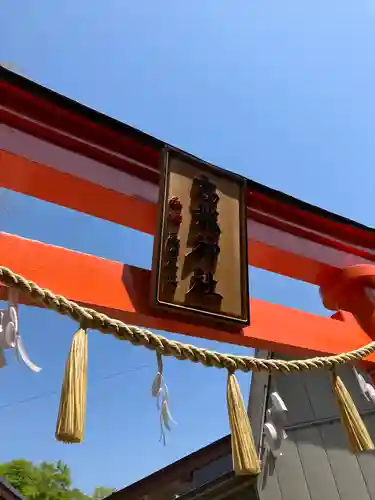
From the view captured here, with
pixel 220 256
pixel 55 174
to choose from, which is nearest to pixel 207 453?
pixel 220 256

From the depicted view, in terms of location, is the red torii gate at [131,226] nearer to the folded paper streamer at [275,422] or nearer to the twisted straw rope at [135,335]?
the twisted straw rope at [135,335]

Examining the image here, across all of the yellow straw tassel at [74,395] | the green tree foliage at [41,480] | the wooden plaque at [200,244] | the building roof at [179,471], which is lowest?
the yellow straw tassel at [74,395]

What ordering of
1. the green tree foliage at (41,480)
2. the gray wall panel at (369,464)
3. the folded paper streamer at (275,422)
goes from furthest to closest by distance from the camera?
the green tree foliage at (41,480) < the gray wall panel at (369,464) < the folded paper streamer at (275,422)

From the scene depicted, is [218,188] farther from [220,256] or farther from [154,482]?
[154,482]

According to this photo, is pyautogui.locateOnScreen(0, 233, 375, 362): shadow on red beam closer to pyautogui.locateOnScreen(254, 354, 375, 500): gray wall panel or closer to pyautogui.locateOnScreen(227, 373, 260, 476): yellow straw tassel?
pyautogui.locateOnScreen(227, 373, 260, 476): yellow straw tassel

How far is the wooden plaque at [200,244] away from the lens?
1299 mm

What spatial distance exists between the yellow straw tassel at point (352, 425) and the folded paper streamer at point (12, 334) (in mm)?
939

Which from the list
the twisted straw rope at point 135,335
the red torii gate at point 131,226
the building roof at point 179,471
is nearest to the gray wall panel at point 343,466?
the red torii gate at point 131,226

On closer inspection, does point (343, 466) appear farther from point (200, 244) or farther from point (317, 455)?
point (200, 244)

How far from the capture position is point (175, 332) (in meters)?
1.29

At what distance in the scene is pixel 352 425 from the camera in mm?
1209

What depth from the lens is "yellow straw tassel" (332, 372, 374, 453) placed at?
3.83 ft

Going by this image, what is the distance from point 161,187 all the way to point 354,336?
1.14 meters

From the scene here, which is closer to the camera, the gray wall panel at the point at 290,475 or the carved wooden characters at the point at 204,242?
the carved wooden characters at the point at 204,242
